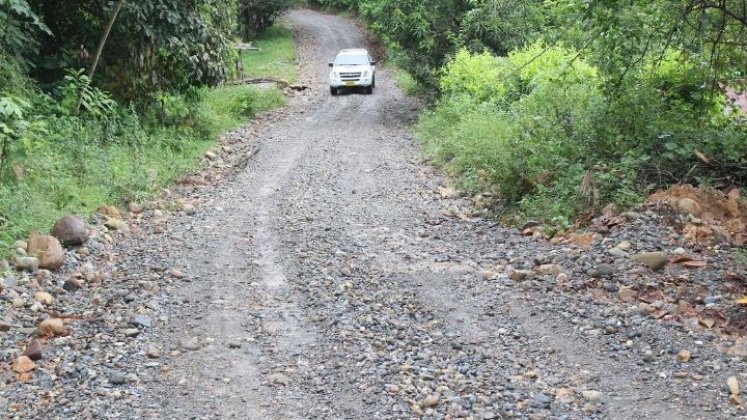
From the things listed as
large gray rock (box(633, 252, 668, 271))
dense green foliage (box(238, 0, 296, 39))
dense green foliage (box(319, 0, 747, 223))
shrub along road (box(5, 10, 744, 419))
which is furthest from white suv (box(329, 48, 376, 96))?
large gray rock (box(633, 252, 668, 271))

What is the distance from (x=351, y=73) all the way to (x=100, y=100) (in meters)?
15.7

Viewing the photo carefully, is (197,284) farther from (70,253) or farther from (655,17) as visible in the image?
(655,17)

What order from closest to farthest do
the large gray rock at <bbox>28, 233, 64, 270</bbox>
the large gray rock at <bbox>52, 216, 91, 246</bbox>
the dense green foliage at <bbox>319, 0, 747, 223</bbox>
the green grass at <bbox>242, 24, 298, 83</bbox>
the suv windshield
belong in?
the large gray rock at <bbox>28, 233, 64, 270</bbox>
the large gray rock at <bbox>52, 216, 91, 246</bbox>
the dense green foliage at <bbox>319, 0, 747, 223</bbox>
the suv windshield
the green grass at <bbox>242, 24, 298, 83</bbox>

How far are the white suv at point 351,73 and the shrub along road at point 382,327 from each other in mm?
17263

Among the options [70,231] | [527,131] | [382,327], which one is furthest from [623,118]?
[70,231]

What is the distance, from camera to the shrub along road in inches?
212

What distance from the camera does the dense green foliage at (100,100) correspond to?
9828mm

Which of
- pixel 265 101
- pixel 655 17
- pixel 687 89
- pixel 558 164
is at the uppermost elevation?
pixel 655 17

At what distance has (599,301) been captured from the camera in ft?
22.8

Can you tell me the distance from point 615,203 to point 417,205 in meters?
3.46

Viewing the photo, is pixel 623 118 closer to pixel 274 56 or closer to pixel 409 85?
pixel 409 85

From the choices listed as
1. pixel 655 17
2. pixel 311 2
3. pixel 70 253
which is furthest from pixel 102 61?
pixel 311 2

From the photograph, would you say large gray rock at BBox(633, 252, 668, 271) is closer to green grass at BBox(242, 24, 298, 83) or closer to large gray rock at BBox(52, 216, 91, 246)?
large gray rock at BBox(52, 216, 91, 246)

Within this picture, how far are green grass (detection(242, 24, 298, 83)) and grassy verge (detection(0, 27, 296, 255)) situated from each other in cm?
1471
